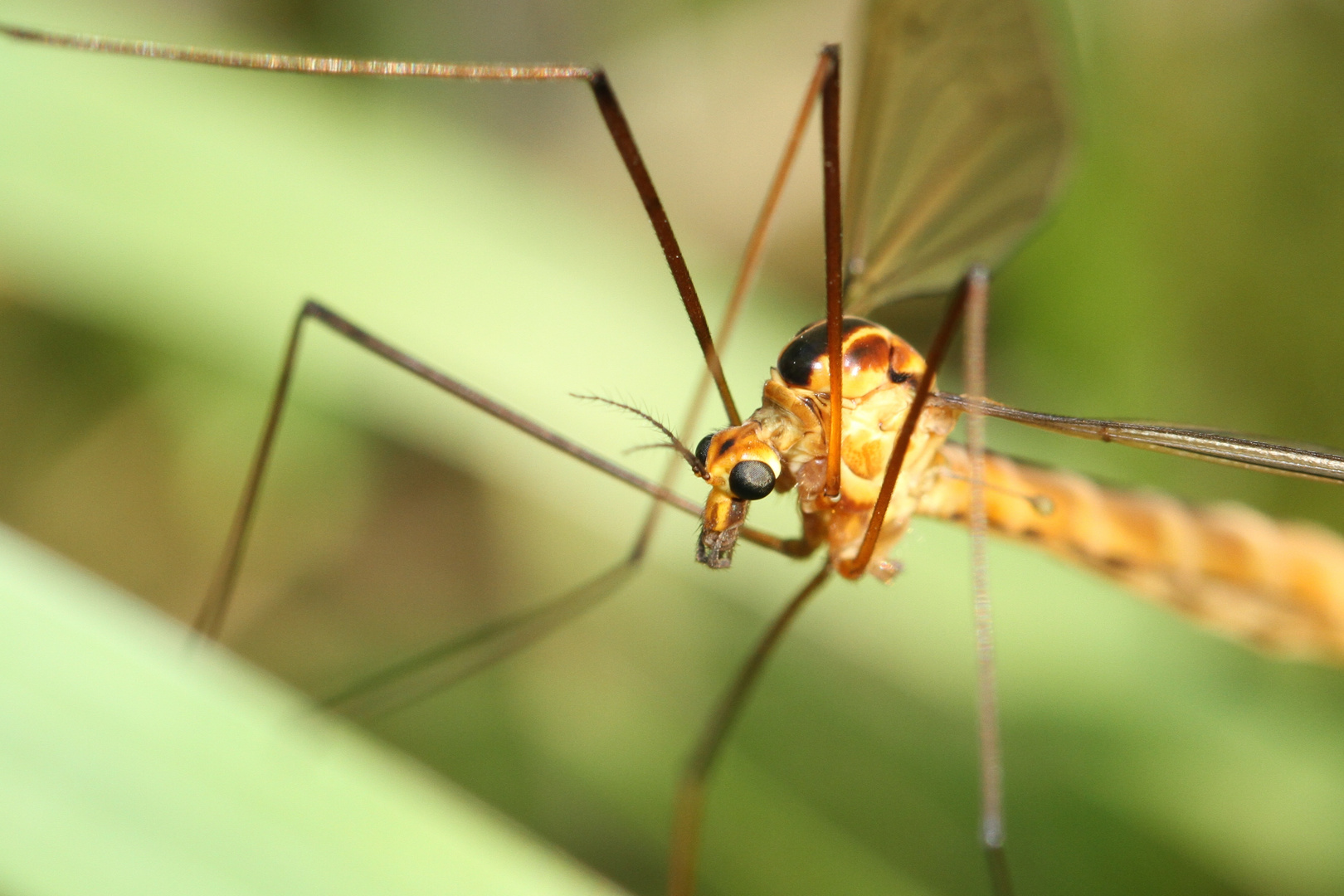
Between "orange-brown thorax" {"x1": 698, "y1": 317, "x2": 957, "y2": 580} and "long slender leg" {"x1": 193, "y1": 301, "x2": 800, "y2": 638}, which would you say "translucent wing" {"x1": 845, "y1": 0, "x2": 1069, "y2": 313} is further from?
"long slender leg" {"x1": 193, "y1": 301, "x2": 800, "y2": 638}

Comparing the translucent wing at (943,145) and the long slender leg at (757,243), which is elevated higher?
the translucent wing at (943,145)

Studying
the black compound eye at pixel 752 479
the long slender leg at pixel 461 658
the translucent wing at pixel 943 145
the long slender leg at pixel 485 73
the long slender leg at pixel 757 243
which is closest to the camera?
the long slender leg at pixel 485 73

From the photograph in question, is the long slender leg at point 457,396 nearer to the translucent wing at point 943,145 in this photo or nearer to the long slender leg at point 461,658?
the long slender leg at point 461,658

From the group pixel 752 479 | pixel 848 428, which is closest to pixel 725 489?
pixel 752 479

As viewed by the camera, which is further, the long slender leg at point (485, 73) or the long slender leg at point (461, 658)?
the long slender leg at point (461, 658)

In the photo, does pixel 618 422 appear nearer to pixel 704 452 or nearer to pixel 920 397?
pixel 704 452

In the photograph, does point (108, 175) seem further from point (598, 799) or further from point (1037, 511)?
point (1037, 511)

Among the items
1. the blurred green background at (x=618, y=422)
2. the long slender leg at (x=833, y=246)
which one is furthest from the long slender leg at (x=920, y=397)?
the blurred green background at (x=618, y=422)
